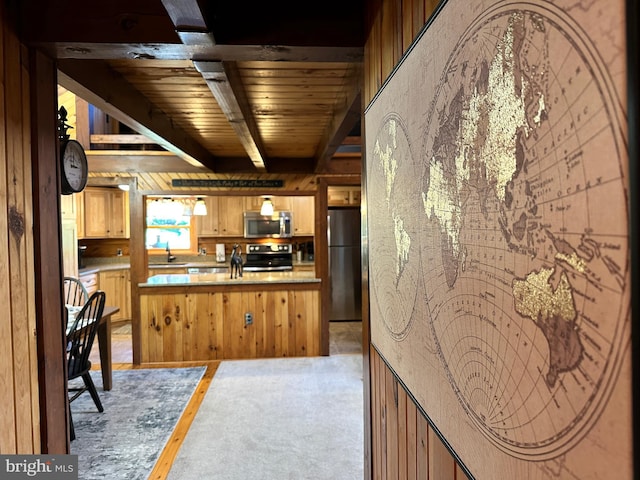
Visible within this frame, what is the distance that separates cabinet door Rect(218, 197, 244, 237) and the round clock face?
3.91m

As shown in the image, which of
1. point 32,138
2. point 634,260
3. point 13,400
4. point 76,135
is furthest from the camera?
point 76,135

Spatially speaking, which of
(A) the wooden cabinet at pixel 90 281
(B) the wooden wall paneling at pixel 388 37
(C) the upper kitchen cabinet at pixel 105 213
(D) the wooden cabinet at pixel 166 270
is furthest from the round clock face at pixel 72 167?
(C) the upper kitchen cabinet at pixel 105 213

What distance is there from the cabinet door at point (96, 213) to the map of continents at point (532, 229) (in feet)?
20.1

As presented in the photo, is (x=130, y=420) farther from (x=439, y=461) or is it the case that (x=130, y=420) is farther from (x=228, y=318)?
(x=439, y=461)

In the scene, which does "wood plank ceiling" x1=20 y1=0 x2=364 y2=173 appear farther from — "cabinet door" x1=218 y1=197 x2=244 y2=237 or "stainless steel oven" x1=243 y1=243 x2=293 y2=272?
"stainless steel oven" x1=243 y1=243 x2=293 y2=272

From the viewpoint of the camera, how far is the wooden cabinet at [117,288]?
560 centimetres

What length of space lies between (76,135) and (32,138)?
3909 millimetres

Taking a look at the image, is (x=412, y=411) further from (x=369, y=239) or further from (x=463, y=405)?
(x=369, y=239)

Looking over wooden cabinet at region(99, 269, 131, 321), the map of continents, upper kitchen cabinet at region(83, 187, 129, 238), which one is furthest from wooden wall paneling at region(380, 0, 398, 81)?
wooden cabinet at region(99, 269, 131, 321)

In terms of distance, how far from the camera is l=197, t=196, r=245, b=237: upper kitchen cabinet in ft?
19.4

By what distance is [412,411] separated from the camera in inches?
37.5

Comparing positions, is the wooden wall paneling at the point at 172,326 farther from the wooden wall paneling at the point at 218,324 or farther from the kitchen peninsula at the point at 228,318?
the wooden wall paneling at the point at 218,324

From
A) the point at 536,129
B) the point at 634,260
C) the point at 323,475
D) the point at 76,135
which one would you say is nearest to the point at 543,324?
the point at 634,260

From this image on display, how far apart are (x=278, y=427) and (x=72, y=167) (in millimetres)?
2140
